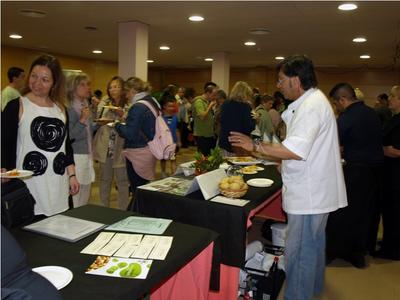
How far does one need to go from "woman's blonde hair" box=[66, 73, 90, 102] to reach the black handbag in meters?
1.64

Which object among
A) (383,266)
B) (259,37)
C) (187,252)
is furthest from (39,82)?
(259,37)

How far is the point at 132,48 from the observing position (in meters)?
5.07

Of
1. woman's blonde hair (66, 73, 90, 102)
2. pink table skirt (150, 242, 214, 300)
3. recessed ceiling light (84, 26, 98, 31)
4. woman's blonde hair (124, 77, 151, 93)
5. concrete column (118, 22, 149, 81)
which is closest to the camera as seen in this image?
pink table skirt (150, 242, 214, 300)

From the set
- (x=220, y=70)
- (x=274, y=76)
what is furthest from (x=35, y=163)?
(x=274, y=76)

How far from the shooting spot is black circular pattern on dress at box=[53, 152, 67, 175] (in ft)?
6.60

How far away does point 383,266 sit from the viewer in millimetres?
3066

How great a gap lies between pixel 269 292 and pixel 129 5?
3309 mm

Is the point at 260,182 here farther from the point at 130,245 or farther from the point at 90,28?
the point at 90,28

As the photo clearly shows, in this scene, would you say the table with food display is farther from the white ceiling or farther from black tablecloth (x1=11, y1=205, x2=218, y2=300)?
the white ceiling

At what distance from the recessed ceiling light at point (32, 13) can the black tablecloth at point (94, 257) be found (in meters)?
3.96

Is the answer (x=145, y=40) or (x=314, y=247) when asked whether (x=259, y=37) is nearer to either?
(x=145, y=40)

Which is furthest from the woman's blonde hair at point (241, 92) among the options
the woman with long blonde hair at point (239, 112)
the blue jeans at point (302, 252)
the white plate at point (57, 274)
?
the white plate at point (57, 274)

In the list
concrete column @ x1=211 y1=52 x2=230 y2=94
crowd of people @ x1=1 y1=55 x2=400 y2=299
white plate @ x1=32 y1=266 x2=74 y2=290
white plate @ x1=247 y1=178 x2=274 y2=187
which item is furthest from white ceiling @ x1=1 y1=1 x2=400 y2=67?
white plate @ x1=32 y1=266 x2=74 y2=290

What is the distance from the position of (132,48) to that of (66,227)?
4.00 meters
